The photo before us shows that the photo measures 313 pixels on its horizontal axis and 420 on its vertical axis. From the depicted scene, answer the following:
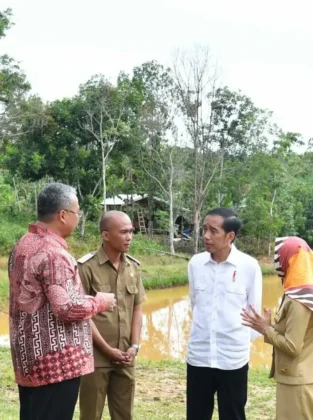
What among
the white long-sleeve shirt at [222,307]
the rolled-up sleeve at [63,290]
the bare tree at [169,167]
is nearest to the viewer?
the rolled-up sleeve at [63,290]

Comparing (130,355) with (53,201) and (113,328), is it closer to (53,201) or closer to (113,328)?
(113,328)

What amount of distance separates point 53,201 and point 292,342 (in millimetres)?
1337

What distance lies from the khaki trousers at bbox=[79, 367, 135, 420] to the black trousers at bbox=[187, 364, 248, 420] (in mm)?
375

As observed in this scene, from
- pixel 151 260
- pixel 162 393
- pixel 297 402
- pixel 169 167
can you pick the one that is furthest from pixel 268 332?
pixel 169 167

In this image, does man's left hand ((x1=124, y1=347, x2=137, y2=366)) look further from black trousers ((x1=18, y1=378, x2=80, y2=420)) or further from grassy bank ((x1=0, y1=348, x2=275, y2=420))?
grassy bank ((x1=0, y1=348, x2=275, y2=420))

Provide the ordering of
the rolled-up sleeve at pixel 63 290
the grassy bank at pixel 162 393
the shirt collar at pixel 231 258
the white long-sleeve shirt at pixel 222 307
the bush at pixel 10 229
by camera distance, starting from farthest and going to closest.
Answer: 1. the bush at pixel 10 229
2. the grassy bank at pixel 162 393
3. the shirt collar at pixel 231 258
4. the white long-sleeve shirt at pixel 222 307
5. the rolled-up sleeve at pixel 63 290

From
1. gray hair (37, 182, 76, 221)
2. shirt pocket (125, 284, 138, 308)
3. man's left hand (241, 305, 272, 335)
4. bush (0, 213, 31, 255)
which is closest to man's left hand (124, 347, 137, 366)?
shirt pocket (125, 284, 138, 308)

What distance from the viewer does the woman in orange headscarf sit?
256cm

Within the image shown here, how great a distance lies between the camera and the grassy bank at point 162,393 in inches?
173

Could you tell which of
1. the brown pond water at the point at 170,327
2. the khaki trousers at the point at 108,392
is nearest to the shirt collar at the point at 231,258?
the khaki trousers at the point at 108,392

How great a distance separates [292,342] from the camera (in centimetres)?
257

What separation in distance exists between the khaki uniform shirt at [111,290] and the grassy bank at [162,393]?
1.30m

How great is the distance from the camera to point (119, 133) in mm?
22031

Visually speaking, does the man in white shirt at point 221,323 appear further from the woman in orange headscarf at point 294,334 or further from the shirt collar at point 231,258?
the woman in orange headscarf at point 294,334
